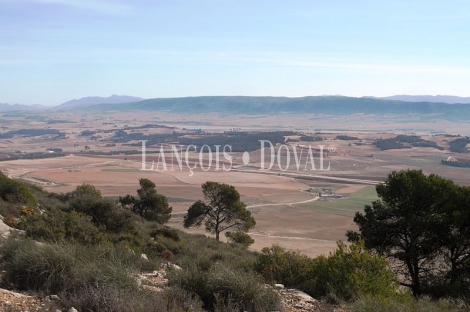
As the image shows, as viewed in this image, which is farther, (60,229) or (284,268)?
(60,229)

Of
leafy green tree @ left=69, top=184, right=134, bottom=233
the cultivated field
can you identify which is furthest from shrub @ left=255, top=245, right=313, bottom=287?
the cultivated field

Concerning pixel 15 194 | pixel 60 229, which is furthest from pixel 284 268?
pixel 15 194

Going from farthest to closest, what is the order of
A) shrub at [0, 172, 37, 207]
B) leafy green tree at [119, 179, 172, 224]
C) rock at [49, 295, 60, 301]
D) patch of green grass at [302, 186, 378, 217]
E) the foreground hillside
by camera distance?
patch of green grass at [302, 186, 378, 217]
leafy green tree at [119, 179, 172, 224]
shrub at [0, 172, 37, 207]
rock at [49, 295, 60, 301]
the foreground hillside

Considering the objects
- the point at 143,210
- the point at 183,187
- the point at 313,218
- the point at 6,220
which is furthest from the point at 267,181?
the point at 6,220

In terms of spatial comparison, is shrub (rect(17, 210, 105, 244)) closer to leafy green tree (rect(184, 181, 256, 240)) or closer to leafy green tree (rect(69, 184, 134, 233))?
leafy green tree (rect(69, 184, 134, 233))

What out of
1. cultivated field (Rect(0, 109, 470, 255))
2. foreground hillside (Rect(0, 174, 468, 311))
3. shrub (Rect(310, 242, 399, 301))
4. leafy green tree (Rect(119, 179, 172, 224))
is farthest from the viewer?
cultivated field (Rect(0, 109, 470, 255))

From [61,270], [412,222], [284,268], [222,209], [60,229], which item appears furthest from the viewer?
[222,209]

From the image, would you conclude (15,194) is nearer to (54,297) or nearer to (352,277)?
(54,297)

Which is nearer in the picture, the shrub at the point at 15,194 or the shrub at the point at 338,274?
the shrub at the point at 338,274

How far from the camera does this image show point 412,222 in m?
15.4

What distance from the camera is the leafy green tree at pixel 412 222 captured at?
49.5 feet

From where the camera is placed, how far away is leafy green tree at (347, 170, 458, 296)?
15.1 m

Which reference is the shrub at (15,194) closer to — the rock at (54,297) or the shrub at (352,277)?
the rock at (54,297)

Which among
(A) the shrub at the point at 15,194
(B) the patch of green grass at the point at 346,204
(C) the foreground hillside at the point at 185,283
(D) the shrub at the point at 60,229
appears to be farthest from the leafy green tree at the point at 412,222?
(B) the patch of green grass at the point at 346,204
